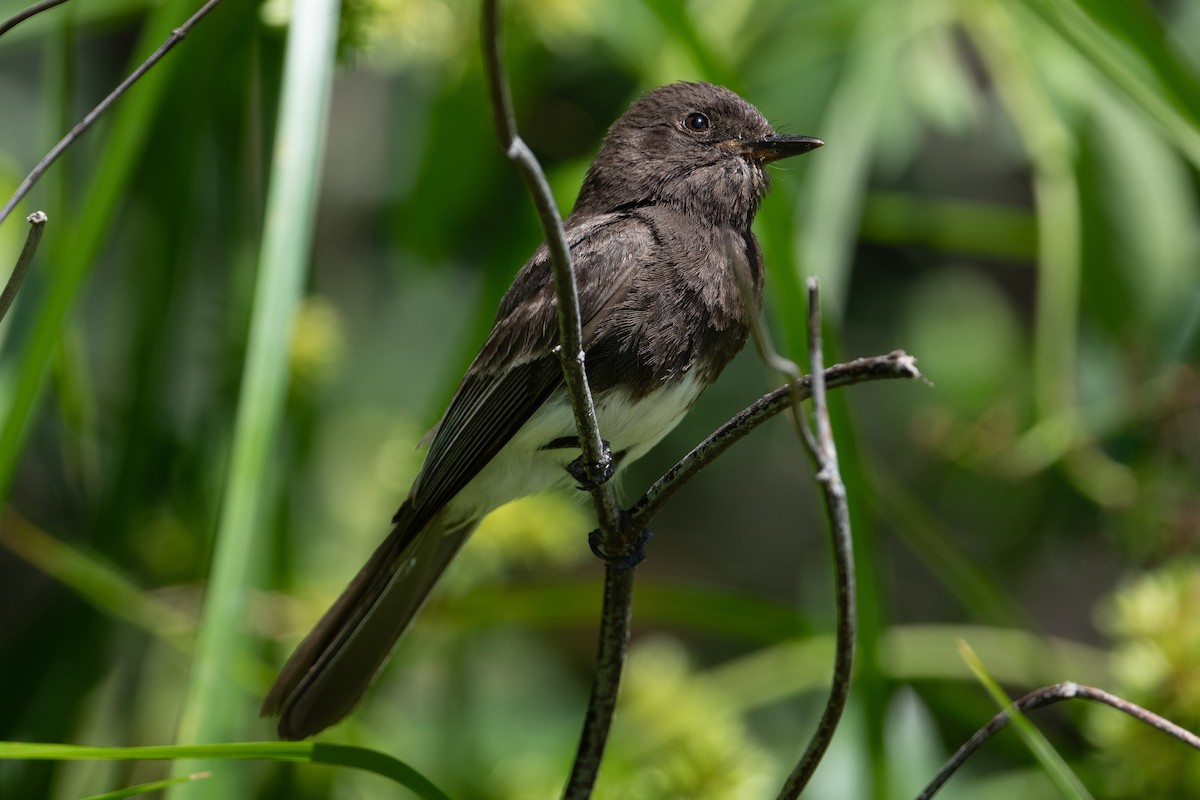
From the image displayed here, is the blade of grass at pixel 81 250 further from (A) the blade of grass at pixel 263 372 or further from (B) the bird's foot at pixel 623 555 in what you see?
(B) the bird's foot at pixel 623 555

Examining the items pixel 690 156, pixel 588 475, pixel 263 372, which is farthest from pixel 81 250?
pixel 690 156

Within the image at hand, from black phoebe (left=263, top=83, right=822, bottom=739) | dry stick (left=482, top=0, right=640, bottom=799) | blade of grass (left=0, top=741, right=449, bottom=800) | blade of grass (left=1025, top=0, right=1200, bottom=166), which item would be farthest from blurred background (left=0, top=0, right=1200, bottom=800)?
blade of grass (left=0, top=741, right=449, bottom=800)

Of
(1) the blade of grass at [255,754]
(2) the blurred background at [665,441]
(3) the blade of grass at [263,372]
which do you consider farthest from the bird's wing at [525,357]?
(1) the blade of grass at [255,754]

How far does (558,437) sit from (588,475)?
653mm

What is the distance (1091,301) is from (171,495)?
7.13ft

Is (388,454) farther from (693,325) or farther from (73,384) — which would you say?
(693,325)

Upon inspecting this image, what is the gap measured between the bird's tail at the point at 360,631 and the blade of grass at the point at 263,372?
156 millimetres

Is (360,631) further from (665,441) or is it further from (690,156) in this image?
(665,441)

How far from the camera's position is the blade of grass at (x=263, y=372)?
1638mm

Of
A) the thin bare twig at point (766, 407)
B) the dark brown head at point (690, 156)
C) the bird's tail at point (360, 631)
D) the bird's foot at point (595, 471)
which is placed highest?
the dark brown head at point (690, 156)

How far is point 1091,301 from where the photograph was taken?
3.01 metres

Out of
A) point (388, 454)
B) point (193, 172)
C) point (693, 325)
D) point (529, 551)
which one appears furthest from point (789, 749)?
point (193, 172)

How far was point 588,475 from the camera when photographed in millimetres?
1605

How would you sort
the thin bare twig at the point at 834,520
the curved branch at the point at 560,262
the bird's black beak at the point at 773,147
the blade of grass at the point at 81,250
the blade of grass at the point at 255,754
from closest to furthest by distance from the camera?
the curved branch at the point at 560,262
the thin bare twig at the point at 834,520
the blade of grass at the point at 255,754
the blade of grass at the point at 81,250
the bird's black beak at the point at 773,147
